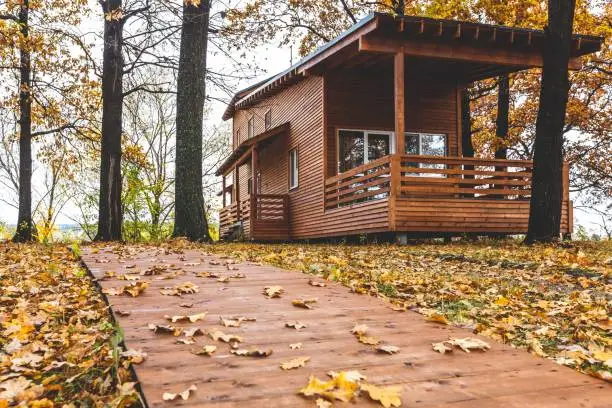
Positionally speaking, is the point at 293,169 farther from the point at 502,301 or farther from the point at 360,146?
the point at 502,301

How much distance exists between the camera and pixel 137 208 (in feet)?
74.6

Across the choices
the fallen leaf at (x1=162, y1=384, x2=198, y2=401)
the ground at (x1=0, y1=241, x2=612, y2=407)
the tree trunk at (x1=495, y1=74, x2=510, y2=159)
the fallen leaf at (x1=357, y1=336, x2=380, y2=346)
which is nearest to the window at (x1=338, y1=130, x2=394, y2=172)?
the tree trunk at (x1=495, y1=74, x2=510, y2=159)

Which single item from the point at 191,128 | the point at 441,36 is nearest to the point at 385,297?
the point at 441,36

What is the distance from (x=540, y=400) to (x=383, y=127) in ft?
46.1

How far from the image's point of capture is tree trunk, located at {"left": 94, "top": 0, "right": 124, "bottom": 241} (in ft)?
45.8

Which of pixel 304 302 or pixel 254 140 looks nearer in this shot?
pixel 304 302

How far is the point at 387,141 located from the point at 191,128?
557 centimetres

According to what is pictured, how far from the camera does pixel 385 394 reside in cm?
253

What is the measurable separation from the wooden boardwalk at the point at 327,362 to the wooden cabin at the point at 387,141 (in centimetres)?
832

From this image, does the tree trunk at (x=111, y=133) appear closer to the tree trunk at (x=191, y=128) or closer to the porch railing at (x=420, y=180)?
the tree trunk at (x=191, y=128)

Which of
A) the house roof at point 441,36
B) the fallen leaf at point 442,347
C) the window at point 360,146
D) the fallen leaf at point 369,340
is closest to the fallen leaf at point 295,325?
the fallen leaf at point 369,340

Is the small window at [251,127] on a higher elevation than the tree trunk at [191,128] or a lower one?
higher

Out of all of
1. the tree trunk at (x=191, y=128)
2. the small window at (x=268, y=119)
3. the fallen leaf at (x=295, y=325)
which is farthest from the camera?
the small window at (x=268, y=119)

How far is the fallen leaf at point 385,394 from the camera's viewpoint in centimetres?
248
